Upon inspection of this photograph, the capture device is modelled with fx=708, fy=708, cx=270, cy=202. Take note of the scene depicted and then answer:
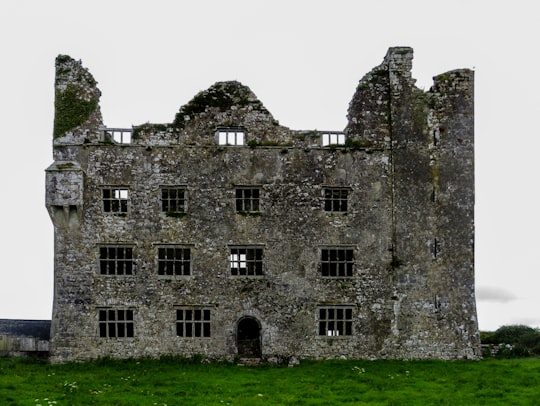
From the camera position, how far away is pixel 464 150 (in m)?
36.6

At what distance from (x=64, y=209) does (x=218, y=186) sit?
7618 millimetres

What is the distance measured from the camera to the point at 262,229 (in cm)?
3569

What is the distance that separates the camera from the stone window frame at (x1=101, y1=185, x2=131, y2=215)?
3534cm

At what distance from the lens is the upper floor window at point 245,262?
35.6m

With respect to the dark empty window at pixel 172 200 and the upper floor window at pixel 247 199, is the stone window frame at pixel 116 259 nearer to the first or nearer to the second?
the dark empty window at pixel 172 200

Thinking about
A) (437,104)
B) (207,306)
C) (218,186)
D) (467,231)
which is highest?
(437,104)

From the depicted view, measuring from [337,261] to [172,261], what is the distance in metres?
8.30

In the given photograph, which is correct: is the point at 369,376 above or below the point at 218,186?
below

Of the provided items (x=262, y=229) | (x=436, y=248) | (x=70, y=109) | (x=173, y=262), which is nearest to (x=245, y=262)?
(x=262, y=229)

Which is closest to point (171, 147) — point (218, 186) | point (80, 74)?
point (218, 186)

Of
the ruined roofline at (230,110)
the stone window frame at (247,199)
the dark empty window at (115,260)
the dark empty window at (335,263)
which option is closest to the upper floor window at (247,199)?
the stone window frame at (247,199)

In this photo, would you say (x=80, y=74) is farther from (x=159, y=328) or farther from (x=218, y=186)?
(x=159, y=328)

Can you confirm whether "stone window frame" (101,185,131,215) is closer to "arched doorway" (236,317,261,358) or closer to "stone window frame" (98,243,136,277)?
"stone window frame" (98,243,136,277)

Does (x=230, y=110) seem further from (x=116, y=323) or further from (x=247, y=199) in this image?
(x=116, y=323)
